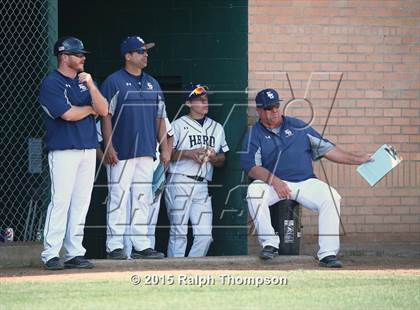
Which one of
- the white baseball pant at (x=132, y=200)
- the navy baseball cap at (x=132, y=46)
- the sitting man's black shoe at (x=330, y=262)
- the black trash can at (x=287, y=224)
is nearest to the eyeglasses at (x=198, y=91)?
the navy baseball cap at (x=132, y=46)

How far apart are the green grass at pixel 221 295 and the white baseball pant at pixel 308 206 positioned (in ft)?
3.71

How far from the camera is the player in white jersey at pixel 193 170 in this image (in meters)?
12.3

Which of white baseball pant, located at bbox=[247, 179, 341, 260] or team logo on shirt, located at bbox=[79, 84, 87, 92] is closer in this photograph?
team logo on shirt, located at bbox=[79, 84, 87, 92]

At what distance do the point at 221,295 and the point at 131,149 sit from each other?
2806 mm

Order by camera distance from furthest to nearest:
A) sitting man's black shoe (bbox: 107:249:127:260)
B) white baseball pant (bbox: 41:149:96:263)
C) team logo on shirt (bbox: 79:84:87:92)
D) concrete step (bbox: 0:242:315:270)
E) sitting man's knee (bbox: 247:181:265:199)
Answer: sitting man's knee (bbox: 247:181:265:199) → sitting man's black shoe (bbox: 107:249:127:260) → concrete step (bbox: 0:242:315:270) → team logo on shirt (bbox: 79:84:87:92) → white baseball pant (bbox: 41:149:96:263)

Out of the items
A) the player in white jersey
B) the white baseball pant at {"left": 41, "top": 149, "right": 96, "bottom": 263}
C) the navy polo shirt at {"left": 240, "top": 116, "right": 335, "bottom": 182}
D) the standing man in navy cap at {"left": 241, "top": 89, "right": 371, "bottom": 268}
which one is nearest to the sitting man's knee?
the standing man in navy cap at {"left": 241, "top": 89, "right": 371, "bottom": 268}

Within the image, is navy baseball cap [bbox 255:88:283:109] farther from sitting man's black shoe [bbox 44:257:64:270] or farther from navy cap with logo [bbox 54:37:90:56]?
sitting man's black shoe [bbox 44:257:64:270]

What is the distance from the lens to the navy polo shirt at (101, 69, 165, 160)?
1114 cm

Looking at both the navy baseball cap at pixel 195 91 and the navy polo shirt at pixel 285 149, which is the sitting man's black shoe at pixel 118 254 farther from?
the navy baseball cap at pixel 195 91

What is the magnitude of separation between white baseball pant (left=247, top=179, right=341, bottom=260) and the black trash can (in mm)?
101

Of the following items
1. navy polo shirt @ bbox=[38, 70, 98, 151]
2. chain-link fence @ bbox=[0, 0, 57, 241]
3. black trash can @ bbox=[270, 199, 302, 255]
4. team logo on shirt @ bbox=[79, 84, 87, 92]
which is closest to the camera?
navy polo shirt @ bbox=[38, 70, 98, 151]

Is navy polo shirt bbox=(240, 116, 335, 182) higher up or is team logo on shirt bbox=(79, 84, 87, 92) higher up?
team logo on shirt bbox=(79, 84, 87, 92)

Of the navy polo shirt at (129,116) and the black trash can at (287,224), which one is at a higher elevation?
the navy polo shirt at (129,116)

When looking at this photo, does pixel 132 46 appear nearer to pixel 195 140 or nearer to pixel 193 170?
pixel 195 140
